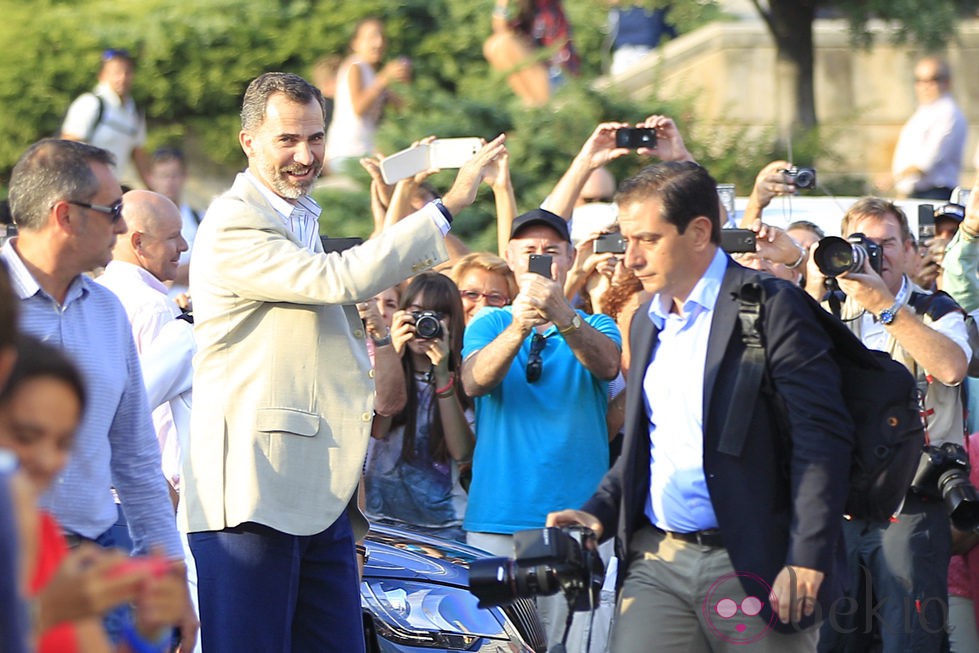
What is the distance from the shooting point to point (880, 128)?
1488 centimetres

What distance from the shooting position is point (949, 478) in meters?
6.31

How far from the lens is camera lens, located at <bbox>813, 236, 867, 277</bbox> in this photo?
5770 mm

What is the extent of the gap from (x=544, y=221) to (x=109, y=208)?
9.93ft

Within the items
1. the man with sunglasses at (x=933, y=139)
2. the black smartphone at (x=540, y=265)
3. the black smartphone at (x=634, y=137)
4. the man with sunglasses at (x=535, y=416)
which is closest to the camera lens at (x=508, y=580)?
the man with sunglasses at (x=535, y=416)

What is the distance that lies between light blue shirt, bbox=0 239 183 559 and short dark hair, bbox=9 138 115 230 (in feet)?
0.38

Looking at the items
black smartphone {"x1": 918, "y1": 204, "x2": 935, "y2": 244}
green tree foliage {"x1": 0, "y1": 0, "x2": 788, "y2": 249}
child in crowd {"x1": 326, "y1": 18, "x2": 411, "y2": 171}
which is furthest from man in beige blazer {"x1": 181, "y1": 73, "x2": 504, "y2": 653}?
green tree foliage {"x1": 0, "y1": 0, "x2": 788, "y2": 249}

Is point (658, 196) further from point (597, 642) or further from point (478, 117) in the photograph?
point (478, 117)

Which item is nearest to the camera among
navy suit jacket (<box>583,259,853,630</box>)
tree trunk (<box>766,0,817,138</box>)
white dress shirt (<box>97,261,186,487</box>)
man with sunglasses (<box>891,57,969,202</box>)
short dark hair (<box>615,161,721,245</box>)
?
navy suit jacket (<box>583,259,853,630</box>)

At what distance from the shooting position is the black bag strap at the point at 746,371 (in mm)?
4391

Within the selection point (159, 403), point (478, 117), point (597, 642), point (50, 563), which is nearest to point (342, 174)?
point (478, 117)

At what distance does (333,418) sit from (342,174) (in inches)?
303

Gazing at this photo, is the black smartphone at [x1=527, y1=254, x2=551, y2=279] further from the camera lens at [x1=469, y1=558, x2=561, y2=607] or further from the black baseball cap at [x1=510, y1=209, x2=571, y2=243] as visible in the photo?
the camera lens at [x1=469, y1=558, x2=561, y2=607]

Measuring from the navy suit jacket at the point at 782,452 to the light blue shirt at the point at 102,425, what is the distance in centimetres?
155

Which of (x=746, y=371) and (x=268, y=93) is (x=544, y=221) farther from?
(x=746, y=371)
